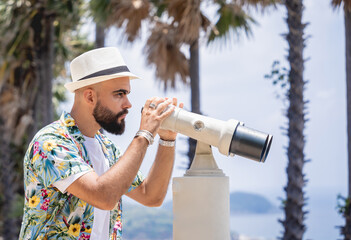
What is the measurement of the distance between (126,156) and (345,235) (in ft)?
14.7

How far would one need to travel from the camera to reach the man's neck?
1.85 meters

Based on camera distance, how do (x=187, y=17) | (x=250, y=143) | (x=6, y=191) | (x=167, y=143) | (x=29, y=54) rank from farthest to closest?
(x=29, y=54) → (x=6, y=191) → (x=187, y=17) → (x=167, y=143) → (x=250, y=143)

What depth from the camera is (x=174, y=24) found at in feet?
31.7

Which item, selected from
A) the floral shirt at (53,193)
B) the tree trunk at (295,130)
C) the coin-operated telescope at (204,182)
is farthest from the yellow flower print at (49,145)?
the tree trunk at (295,130)

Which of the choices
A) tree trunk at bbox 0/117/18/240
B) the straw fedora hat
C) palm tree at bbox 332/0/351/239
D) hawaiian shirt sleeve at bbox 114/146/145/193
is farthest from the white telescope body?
tree trunk at bbox 0/117/18/240

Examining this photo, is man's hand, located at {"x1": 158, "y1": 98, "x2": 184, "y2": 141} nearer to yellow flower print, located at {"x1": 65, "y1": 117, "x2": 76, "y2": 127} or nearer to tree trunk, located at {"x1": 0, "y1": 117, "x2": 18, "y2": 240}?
yellow flower print, located at {"x1": 65, "y1": 117, "x2": 76, "y2": 127}

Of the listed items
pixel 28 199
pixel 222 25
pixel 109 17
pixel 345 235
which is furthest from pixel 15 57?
pixel 28 199

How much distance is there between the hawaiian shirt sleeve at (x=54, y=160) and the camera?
1.61m

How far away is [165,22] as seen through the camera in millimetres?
9859

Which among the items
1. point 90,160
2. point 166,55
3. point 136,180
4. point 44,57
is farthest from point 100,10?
point 90,160

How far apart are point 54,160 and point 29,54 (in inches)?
453

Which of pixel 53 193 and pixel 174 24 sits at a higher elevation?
pixel 174 24

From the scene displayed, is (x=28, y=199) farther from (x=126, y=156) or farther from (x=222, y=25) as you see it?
(x=222, y=25)

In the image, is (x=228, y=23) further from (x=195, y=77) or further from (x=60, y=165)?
(x=60, y=165)
